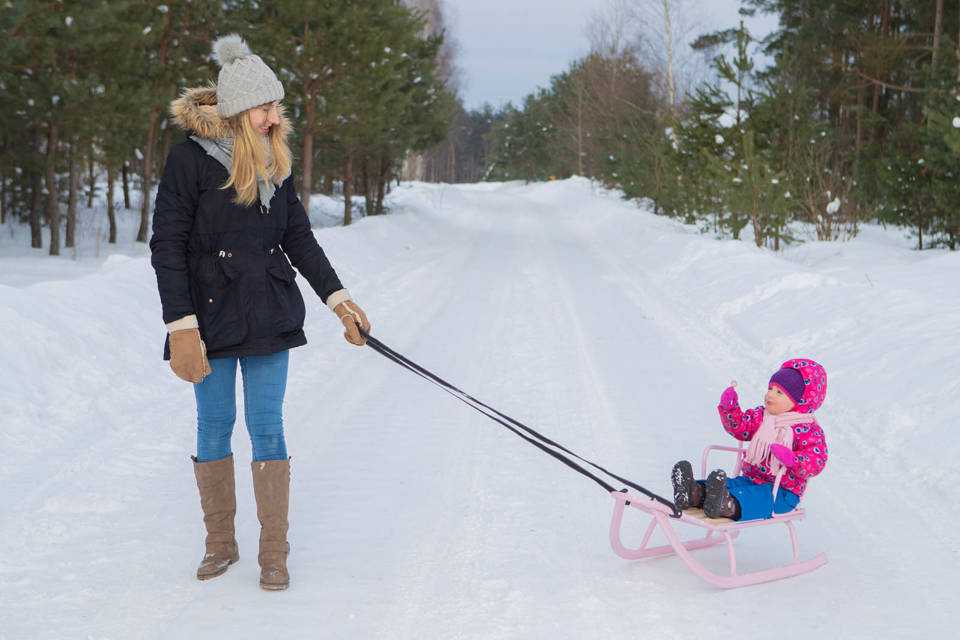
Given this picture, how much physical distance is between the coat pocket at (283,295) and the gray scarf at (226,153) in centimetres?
22

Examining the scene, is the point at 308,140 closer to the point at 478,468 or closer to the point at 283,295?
the point at 478,468

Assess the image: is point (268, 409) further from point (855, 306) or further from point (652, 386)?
A: point (855, 306)

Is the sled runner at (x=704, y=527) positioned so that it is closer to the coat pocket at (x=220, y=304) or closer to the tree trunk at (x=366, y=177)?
the coat pocket at (x=220, y=304)

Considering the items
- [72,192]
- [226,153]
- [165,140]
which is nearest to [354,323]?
[226,153]

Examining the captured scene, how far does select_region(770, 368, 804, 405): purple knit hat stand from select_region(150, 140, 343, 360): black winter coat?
2.05 m

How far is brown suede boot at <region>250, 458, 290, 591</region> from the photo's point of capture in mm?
3234

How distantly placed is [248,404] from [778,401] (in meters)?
2.22

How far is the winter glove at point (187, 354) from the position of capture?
3.02 metres

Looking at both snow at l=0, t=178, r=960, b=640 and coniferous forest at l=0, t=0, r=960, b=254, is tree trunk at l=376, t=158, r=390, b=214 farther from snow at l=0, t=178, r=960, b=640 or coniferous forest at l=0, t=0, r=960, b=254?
snow at l=0, t=178, r=960, b=640

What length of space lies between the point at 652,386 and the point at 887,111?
2135cm

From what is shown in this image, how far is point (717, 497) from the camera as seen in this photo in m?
3.34

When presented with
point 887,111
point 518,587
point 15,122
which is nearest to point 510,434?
point 518,587

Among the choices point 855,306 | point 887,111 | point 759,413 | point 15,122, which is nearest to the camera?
point 759,413

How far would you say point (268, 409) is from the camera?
3.29m
